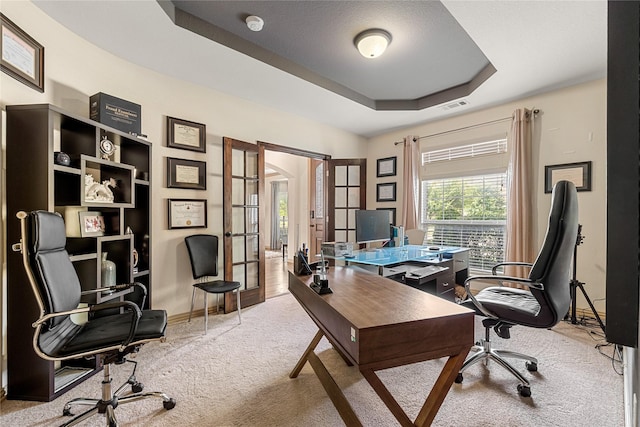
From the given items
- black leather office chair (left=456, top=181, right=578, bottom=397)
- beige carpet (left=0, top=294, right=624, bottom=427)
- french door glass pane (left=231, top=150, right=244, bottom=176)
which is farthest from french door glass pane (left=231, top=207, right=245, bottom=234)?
black leather office chair (left=456, top=181, right=578, bottom=397)

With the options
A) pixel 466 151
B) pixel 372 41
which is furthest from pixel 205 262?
pixel 466 151

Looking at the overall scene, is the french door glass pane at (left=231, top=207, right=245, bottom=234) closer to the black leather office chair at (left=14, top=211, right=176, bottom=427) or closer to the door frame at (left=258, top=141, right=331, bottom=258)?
the door frame at (left=258, top=141, right=331, bottom=258)

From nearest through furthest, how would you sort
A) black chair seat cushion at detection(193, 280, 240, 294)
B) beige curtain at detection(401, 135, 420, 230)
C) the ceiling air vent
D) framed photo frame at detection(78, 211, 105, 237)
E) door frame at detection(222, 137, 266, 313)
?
1. framed photo frame at detection(78, 211, 105, 237)
2. black chair seat cushion at detection(193, 280, 240, 294)
3. door frame at detection(222, 137, 266, 313)
4. the ceiling air vent
5. beige curtain at detection(401, 135, 420, 230)

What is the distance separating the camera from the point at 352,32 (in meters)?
2.65

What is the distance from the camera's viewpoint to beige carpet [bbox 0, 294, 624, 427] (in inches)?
68.0

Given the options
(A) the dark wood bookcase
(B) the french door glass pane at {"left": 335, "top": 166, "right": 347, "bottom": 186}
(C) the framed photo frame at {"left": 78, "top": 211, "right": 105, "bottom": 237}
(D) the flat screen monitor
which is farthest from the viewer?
(B) the french door glass pane at {"left": 335, "top": 166, "right": 347, "bottom": 186}

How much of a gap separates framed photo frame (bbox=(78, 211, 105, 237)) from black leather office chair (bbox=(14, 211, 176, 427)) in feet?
1.31

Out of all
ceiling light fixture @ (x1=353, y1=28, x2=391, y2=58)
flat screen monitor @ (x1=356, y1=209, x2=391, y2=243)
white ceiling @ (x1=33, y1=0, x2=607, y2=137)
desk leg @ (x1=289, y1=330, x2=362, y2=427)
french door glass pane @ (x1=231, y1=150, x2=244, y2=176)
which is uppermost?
ceiling light fixture @ (x1=353, y1=28, x2=391, y2=58)

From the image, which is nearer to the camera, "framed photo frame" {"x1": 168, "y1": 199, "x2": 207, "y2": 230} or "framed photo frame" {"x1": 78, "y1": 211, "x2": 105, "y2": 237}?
"framed photo frame" {"x1": 78, "y1": 211, "x2": 105, "y2": 237}

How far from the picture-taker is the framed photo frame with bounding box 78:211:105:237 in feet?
7.09

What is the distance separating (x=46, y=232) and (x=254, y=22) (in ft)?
7.11

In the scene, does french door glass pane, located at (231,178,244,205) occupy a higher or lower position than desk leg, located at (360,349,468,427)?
higher

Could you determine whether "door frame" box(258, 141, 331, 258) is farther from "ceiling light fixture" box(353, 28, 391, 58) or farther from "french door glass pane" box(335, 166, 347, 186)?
"ceiling light fixture" box(353, 28, 391, 58)

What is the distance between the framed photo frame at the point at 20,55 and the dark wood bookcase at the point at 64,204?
0.28 m
